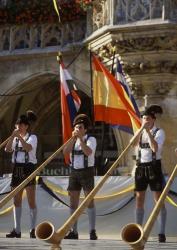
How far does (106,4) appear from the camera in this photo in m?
13.1

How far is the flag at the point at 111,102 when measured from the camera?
10.5 meters

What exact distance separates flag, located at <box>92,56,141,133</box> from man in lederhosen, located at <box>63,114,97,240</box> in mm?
1589

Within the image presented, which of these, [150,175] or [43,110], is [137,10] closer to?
[150,175]

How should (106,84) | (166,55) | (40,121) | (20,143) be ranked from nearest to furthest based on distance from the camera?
(20,143), (106,84), (166,55), (40,121)

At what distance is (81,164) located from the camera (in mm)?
8695

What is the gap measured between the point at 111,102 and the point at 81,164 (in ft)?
7.03

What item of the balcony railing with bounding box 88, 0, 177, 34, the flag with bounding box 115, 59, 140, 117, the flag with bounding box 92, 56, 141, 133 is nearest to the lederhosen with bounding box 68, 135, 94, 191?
the flag with bounding box 92, 56, 141, 133

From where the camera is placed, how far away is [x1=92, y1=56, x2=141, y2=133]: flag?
1046 cm

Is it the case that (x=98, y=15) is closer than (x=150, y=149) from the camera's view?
No

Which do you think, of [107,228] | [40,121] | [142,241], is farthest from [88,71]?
[142,241]

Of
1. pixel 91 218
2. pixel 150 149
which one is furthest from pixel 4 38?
pixel 150 149

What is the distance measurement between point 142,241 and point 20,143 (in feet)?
13.7

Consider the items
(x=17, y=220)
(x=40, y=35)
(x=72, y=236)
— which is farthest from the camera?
(x=40, y=35)

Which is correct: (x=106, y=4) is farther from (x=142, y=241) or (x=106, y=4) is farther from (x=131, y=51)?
(x=142, y=241)
